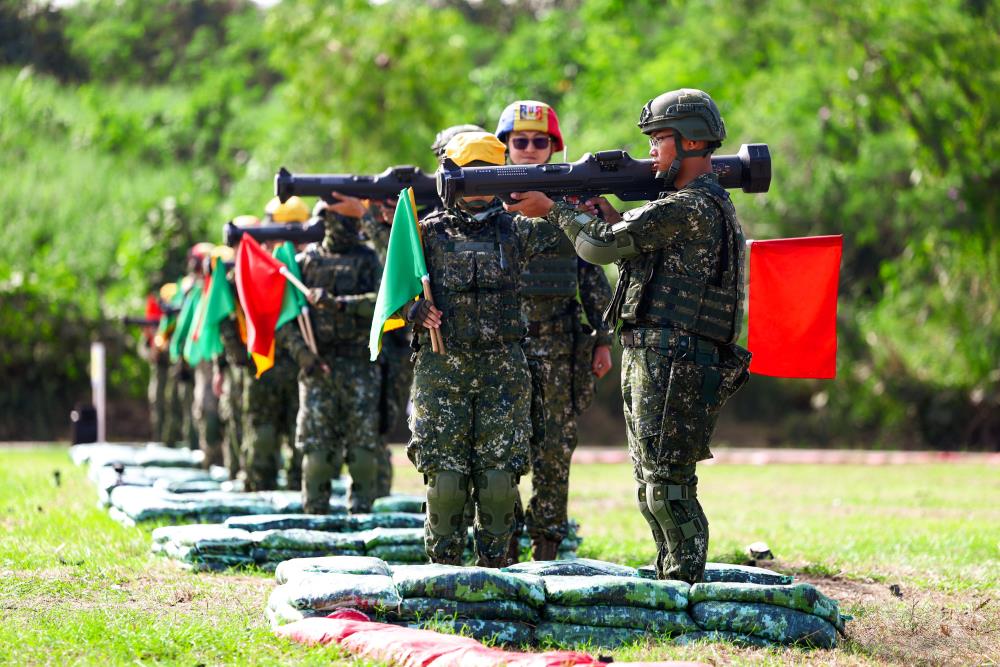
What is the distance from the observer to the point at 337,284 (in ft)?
31.9

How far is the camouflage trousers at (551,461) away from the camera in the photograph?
8.12 m

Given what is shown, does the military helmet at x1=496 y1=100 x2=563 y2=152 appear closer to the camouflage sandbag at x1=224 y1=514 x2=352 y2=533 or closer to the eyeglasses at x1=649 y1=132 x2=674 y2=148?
the eyeglasses at x1=649 y1=132 x2=674 y2=148

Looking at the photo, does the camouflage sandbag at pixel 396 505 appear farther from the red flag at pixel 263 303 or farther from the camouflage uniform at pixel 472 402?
the camouflage uniform at pixel 472 402

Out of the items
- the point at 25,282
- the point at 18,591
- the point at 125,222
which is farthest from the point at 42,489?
the point at 125,222

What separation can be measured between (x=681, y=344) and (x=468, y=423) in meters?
1.31

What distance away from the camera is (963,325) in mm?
22734

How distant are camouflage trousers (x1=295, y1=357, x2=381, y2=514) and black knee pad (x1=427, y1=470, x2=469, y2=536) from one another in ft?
7.79

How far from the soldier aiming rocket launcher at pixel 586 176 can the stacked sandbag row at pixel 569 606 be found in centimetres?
185

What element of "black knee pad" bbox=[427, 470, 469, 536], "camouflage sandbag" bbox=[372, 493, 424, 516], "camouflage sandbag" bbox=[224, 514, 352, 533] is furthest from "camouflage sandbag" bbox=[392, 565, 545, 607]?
"camouflage sandbag" bbox=[372, 493, 424, 516]

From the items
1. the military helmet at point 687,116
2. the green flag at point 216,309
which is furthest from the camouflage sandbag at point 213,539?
the green flag at point 216,309

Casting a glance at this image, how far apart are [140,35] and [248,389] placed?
34.7 meters

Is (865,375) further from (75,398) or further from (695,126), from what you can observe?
(695,126)

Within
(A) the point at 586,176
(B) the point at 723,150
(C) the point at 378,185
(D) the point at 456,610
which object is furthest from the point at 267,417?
(B) the point at 723,150

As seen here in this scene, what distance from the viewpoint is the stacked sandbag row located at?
5.81 metres
